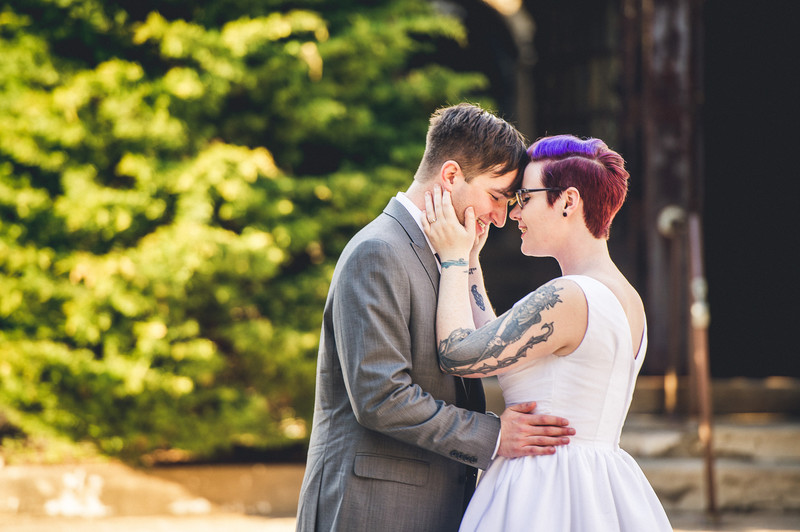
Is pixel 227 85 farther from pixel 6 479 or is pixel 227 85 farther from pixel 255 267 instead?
pixel 6 479

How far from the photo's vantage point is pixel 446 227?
2602mm

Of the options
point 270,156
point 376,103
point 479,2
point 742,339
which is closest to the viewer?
point 270,156

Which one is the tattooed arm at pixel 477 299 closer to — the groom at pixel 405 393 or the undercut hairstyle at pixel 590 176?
the groom at pixel 405 393

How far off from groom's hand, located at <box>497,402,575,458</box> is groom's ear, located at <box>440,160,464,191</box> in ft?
2.45

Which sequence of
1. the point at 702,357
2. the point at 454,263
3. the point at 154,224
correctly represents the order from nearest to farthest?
1. the point at 454,263
2. the point at 702,357
3. the point at 154,224

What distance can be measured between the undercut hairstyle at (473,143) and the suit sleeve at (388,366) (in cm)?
41

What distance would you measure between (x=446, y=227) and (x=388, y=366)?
1.72ft

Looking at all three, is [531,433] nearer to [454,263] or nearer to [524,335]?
[524,335]

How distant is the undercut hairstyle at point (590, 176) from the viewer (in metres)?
2.58

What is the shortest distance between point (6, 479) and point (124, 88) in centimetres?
309

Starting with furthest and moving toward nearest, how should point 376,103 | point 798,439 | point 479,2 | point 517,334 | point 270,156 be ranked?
point 479,2 → point 376,103 → point 270,156 → point 798,439 → point 517,334

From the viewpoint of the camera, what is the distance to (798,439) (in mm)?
5996

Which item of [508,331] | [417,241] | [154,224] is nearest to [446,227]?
[417,241]

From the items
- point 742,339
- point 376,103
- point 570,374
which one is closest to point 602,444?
point 570,374
